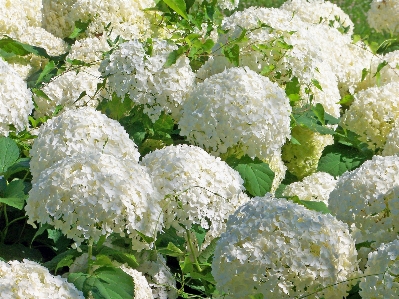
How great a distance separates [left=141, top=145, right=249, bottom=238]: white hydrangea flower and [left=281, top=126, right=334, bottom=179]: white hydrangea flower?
1033 millimetres

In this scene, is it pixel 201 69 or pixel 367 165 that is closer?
pixel 367 165

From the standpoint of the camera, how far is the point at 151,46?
3.16 m

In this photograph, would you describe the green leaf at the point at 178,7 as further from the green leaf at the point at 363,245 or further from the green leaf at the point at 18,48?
the green leaf at the point at 363,245

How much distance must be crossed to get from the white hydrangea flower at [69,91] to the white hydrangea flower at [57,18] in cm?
83

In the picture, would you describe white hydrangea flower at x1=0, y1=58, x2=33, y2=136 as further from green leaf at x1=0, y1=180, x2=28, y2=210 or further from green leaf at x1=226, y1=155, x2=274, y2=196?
green leaf at x1=226, y1=155, x2=274, y2=196

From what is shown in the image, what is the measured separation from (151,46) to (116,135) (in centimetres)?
61

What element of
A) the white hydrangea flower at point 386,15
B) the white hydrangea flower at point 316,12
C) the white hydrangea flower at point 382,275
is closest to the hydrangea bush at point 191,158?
the white hydrangea flower at point 382,275

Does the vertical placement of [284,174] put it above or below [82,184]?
below

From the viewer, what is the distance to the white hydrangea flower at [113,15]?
162 inches

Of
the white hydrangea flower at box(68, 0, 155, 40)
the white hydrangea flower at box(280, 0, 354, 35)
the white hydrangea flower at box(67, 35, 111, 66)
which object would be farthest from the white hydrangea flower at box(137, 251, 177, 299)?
the white hydrangea flower at box(280, 0, 354, 35)

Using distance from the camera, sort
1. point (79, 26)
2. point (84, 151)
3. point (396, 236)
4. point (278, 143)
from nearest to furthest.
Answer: point (396, 236) → point (84, 151) → point (278, 143) → point (79, 26)

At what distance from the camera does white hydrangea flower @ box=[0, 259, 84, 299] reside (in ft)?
6.54

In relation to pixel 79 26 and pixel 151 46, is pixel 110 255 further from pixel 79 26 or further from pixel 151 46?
pixel 79 26

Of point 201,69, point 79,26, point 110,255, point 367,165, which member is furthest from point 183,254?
point 79,26
